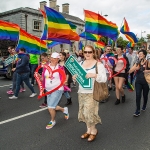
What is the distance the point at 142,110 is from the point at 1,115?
3.72 metres

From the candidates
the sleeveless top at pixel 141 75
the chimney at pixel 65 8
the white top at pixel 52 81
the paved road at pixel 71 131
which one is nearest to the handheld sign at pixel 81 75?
the white top at pixel 52 81

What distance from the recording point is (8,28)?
887 cm

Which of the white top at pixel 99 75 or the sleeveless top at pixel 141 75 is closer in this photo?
the white top at pixel 99 75

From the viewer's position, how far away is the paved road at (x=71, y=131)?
375 cm

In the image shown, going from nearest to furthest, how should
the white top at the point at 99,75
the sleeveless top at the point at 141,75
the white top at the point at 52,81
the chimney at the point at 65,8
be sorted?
the white top at the point at 99,75, the white top at the point at 52,81, the sleeveless top at the point at 141,75, the chimney at the point at 65,8

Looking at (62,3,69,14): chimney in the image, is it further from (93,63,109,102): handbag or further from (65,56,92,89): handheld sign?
(93,63,109,102): handbag

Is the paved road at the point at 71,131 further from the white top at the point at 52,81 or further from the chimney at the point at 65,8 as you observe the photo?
the chimney at the point at 65,8

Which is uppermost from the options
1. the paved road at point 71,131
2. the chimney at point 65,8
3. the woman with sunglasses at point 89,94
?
the chimney at point 65,8

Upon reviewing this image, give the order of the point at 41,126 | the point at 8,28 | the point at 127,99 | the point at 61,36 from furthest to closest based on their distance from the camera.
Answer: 1. the point at 8,28
2. the point at 127,99
3. the point at 61,36
4. the point at 41,126

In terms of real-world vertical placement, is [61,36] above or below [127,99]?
above

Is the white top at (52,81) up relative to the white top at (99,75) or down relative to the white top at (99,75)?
down

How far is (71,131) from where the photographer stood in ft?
14.4

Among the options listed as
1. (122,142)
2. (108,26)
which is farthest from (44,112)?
(108,26)

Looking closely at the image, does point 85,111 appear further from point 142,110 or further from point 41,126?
point 142,110
